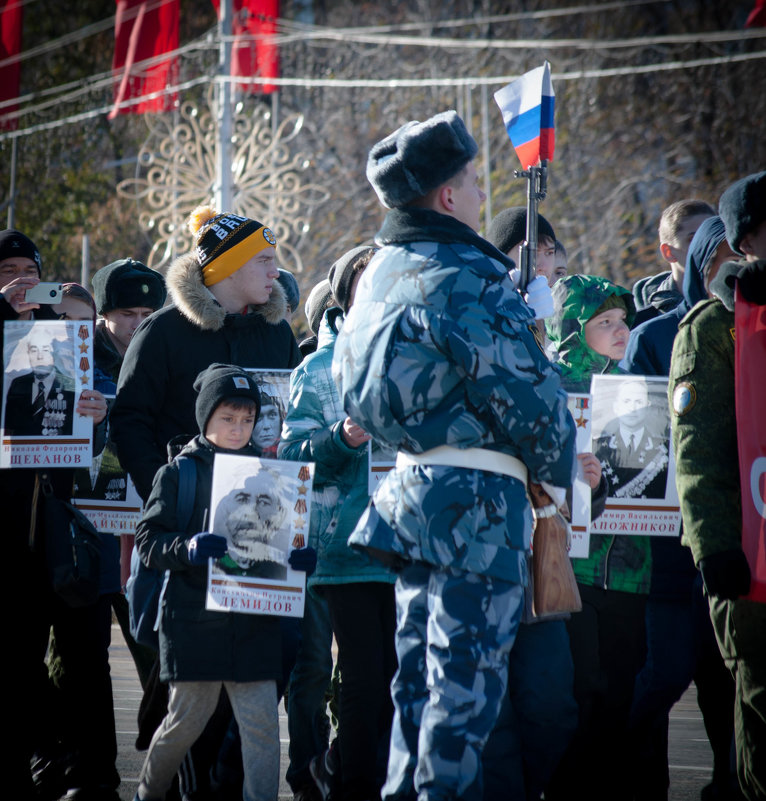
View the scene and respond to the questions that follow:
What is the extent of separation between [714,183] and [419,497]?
58.5 feet

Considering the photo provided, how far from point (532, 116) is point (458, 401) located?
175 cm

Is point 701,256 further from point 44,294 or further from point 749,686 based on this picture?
point 44,294

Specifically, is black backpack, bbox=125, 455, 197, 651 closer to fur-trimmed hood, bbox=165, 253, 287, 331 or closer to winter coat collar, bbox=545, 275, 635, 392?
fur-trimmed hood, bbox=165, 253, 287, 331

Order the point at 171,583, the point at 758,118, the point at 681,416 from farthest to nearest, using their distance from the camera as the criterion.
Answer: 1. the point at 758,118
2. the point at 171,583
3. the point at 681,416

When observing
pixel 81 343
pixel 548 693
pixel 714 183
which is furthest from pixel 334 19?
pixel 548 693

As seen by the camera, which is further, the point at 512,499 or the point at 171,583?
the point at 171,583

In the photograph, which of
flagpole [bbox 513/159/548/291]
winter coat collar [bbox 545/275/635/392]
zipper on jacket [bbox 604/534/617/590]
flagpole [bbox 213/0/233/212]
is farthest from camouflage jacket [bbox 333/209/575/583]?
flagpole [bbox 213/0/233/212]

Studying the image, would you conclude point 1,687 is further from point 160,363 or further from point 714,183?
point 714,183

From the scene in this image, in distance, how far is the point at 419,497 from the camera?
336cm

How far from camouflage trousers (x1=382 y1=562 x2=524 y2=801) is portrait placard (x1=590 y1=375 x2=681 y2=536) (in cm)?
125

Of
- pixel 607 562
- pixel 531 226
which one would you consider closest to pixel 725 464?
pixel 607 562

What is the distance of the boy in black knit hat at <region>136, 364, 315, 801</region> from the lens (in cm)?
423

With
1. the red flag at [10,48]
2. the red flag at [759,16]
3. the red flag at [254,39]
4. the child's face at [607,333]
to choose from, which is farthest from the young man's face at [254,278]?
the red flag at [10,48]

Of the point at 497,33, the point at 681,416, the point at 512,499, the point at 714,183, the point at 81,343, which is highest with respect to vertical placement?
the point at 497,33
